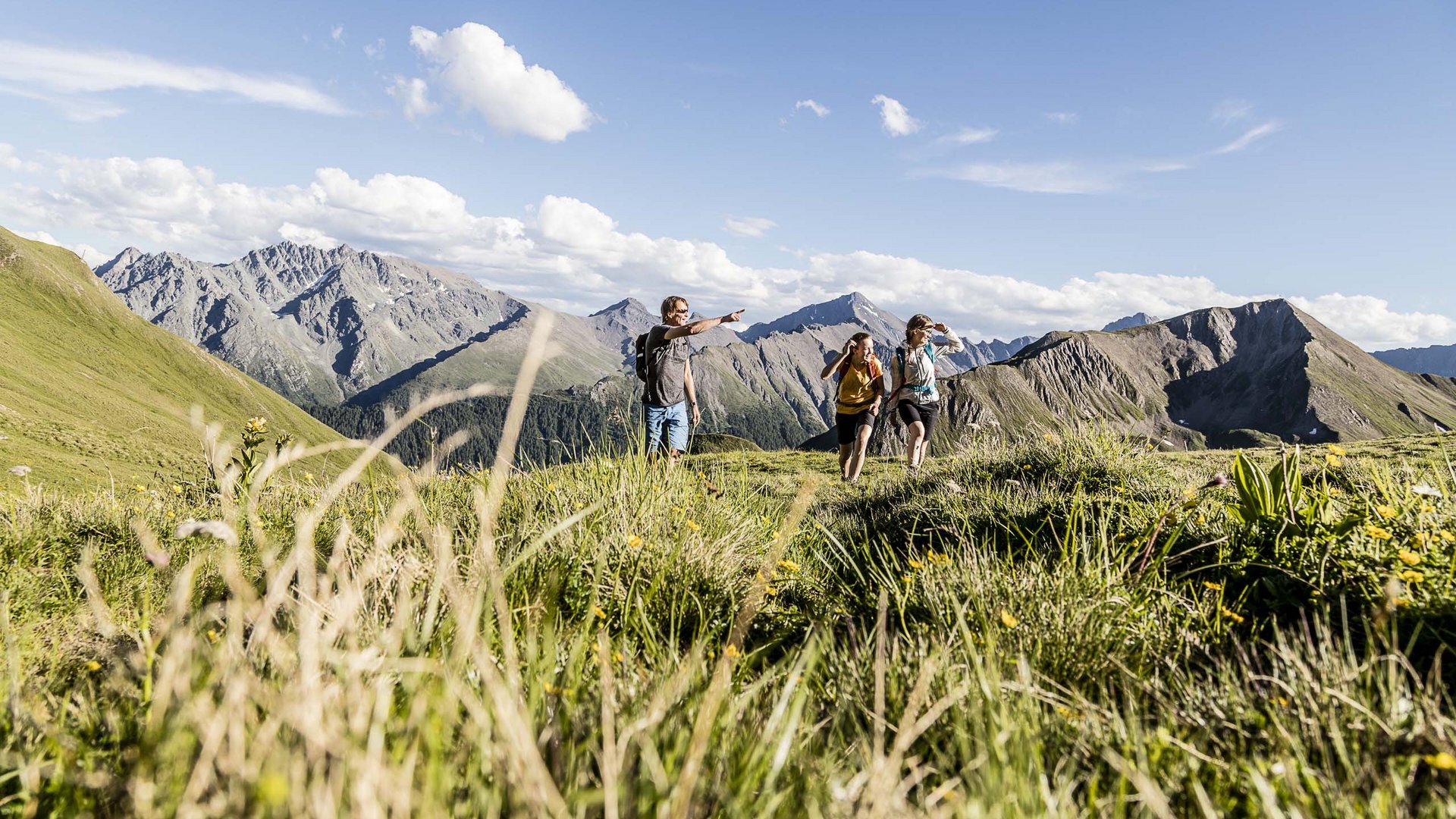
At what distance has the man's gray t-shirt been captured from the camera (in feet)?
28.7

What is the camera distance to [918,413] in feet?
35.2

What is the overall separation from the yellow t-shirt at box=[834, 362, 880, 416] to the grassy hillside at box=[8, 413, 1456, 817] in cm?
536

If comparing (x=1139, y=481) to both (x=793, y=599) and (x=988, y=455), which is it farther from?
(x=793, y=599)

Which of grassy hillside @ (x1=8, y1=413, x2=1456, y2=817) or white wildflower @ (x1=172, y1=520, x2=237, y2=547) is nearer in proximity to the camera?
grassy hillside @ (x1=8, y1=413, x2=1456, y2=817)

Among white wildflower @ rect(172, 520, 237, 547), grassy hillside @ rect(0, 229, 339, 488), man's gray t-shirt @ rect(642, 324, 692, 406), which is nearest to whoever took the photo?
white wildflower @ rect(172, 520, 237, 547)

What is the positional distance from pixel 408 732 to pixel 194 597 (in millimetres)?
2548

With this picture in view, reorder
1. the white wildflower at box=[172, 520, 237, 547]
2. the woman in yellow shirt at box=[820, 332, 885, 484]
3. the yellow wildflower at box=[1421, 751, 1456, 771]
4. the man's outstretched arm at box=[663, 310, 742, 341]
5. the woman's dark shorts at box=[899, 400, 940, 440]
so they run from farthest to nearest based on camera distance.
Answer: the woman's dark shorts at box=[899, 400, 940, 440], the woman in yellow shirt at box=[820, 332, 885, 484], the man's outstretched arm at box=[663, 310, 742, 341], the white wildflower at box=[172, 520, 237, 547], the yellow wildflower at box=[1421, 751, 1456, 771]

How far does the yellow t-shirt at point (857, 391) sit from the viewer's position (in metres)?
10.4

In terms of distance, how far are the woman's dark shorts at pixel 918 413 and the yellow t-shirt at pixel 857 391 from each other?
70 centimetres

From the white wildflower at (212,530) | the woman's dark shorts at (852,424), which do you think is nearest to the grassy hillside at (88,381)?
the woman's dark shorts at (852,424)

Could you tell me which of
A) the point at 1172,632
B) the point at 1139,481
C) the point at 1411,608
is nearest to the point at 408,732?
the point at 1172,632

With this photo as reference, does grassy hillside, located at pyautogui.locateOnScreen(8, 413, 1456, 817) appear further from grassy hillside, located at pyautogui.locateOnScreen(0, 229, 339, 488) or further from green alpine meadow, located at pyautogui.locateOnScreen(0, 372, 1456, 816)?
grassy hillside, located at pyautogui.locateOnScreen(0, 229, 339, 488)

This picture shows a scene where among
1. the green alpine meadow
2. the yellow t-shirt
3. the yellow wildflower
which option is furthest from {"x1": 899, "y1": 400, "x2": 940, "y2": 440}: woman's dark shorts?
the yellow wildflower

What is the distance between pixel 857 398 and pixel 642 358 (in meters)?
3.40
